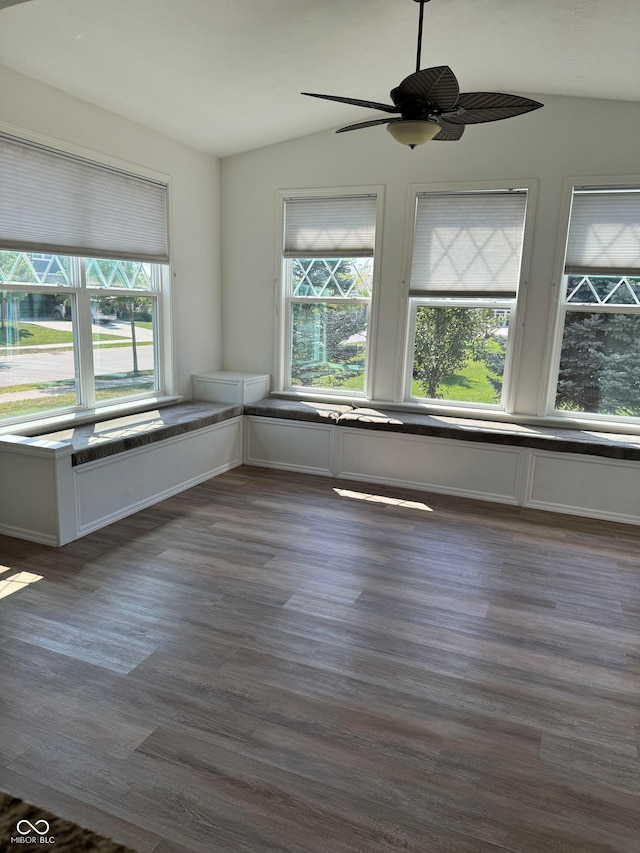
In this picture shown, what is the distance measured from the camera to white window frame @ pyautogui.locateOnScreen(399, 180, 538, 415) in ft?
14.9

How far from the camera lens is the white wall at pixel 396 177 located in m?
4.30

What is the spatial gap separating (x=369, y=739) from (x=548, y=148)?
4.19 m

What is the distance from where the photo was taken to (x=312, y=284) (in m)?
5.37

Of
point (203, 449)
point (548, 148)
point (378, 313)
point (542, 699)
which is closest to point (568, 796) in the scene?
point (542, 699)

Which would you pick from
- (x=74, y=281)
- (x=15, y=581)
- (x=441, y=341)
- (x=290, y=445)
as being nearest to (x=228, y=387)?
(x=290, y=445)

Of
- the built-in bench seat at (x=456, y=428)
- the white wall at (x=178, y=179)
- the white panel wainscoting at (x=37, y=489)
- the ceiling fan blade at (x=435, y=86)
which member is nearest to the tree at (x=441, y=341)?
the built-in bench seat at (x=456, y=428)

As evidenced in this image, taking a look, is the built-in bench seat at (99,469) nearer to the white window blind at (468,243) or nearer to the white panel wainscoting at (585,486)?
the white window blind at (468,243)

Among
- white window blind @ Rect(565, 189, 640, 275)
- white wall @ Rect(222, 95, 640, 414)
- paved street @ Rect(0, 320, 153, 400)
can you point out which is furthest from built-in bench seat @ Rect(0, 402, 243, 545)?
white window blind @ Rect(565, 189, 640, 275)

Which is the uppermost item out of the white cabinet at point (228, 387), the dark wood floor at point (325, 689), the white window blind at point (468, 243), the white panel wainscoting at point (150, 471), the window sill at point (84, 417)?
the white window blind at point (468, 243)

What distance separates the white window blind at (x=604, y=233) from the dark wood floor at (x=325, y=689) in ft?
6.61

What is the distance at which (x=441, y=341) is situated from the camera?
5012mm

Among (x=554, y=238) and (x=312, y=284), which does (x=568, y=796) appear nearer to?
(x=554, y=238)

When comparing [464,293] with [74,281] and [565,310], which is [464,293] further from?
[74,281]

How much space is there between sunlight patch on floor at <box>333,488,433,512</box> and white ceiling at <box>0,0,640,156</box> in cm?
293
